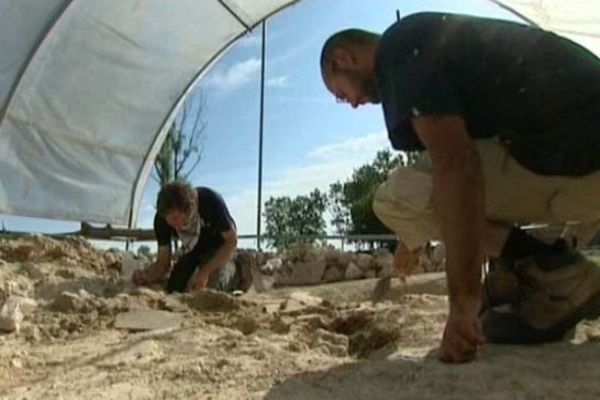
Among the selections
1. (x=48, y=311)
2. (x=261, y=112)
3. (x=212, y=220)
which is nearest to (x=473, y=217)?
(x=48, y=311)

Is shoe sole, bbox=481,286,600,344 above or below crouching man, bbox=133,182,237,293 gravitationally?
below

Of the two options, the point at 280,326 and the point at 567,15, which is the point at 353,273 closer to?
the point at 567,15

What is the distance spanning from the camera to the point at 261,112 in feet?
25.4

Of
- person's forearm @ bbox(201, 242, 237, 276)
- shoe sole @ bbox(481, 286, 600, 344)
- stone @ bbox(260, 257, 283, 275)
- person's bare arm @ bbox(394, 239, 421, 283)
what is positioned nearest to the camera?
shoe sole @ bbox(481, 286, 600, 344)

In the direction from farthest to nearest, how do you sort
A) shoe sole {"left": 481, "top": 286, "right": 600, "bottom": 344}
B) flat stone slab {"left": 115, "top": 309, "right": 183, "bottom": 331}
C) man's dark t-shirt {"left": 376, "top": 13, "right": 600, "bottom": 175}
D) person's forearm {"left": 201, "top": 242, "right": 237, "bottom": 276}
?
person's forearm {"left": 201, "top": 242, "right": 237, "bottom": 276} < flat stone slab {"left": 115, "top": 309, "right": 183, "bottom": 331} < shoe sole {"left": 481, "top": 286, "right": 600, "bottom": 344} < man's dark t-shirt {"left": 376, "top": 13, "right": 600, "bottom": 175}

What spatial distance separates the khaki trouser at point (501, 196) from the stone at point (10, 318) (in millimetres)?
1439

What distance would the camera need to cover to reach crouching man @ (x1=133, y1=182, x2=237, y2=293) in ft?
14.5

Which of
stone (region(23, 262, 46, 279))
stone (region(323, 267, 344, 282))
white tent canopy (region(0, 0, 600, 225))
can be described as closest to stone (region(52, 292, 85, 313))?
stone (region(23, 262, 46, 279))

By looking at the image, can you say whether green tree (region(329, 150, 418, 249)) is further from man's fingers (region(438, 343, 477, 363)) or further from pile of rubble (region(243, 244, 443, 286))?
man's fingers (region(438, 343, 477, 363))

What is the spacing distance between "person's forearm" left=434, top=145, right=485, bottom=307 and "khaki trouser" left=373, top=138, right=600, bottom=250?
0.79 ft

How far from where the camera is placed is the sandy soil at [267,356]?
156 cm

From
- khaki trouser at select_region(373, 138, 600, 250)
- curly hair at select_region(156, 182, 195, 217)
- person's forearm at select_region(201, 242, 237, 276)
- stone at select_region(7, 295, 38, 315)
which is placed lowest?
stone at select_region(7, 295, 38, 315)

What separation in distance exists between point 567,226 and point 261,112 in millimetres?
5702

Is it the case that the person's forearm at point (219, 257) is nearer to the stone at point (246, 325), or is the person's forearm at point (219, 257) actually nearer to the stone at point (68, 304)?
the stone at point (68, 304)
